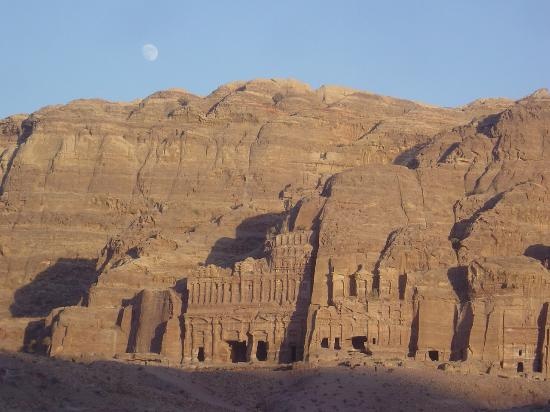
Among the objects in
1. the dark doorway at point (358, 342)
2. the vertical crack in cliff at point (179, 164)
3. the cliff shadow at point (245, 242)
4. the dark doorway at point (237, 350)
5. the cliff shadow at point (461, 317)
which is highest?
the vertical crack in cliff at point (179, 164)

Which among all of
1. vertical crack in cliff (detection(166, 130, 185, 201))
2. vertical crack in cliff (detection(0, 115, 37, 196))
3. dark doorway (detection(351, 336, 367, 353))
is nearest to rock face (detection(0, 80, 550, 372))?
vertical crack in cliff (detection(166, 130, 185, 201))

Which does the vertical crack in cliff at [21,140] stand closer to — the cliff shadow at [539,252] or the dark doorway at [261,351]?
the dark doorway at [261,351]

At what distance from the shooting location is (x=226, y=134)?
4291 inches

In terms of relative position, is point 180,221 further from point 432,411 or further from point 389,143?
point 432,411

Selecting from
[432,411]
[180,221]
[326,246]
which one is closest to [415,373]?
[432,411]

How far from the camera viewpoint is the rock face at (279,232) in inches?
2709

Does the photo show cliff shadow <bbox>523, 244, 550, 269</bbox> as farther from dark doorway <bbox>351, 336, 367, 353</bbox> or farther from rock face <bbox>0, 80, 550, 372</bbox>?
dark doorway <bbox>351, 336, 367, 353</bbox>

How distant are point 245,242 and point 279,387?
2455 cm

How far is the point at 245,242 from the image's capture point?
278ft

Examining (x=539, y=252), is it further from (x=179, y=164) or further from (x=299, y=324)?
(x=179, y=164)

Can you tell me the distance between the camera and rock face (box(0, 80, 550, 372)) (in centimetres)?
6881

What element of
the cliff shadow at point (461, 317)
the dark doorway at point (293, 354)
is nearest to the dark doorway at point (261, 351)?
the dark doorway at point (293, 354)

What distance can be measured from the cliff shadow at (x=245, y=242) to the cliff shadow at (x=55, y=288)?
39.8 ft

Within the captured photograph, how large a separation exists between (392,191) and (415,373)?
1890 cm
